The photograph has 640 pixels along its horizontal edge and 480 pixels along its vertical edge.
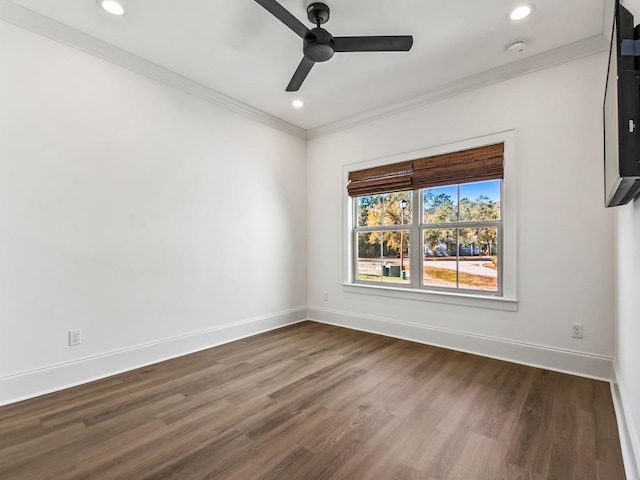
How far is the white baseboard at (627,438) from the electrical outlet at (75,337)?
3.62 metres

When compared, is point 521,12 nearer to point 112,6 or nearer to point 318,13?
point 318,13

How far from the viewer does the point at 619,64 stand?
1.22m

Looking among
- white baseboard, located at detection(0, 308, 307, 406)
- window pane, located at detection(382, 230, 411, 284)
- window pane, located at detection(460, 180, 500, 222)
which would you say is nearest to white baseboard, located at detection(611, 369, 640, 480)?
window pane, located at detection(460, 180, 500, 222)

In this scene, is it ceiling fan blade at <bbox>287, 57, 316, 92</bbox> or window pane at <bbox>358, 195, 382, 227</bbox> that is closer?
ceiling fan blade at <bbox>287, 57, 316, 92</bbox>

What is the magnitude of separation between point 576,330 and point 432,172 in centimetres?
203

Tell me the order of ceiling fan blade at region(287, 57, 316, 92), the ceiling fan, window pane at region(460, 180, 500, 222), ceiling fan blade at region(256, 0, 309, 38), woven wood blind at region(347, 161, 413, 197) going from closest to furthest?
ceiling fan blade at region(256, 0, 309, 38) < the ceiling fan < ceiling fan blade at region(287, 57, 316, 92) < window pane at region(460, 180, 500, 222) < woven wood blind at region(347, 161, 413, 197)

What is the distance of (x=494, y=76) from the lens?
3205mm

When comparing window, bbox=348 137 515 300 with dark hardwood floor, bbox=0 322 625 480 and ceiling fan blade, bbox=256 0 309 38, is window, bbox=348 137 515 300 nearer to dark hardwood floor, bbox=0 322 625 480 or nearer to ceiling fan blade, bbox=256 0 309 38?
dark hardwood floor, bbox=0 322 625 480

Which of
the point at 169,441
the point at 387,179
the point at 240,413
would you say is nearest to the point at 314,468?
the point at 240,413

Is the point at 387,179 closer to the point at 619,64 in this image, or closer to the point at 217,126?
the point at 217,126

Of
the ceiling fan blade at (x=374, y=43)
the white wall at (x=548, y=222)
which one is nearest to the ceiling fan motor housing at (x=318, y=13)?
the ceiling fan blade at (x=374, y=43)

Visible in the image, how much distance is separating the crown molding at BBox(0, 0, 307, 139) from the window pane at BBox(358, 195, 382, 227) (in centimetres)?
175

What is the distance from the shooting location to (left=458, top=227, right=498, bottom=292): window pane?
3344 millimetres

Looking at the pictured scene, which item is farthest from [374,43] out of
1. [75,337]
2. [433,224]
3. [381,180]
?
[75,337]
